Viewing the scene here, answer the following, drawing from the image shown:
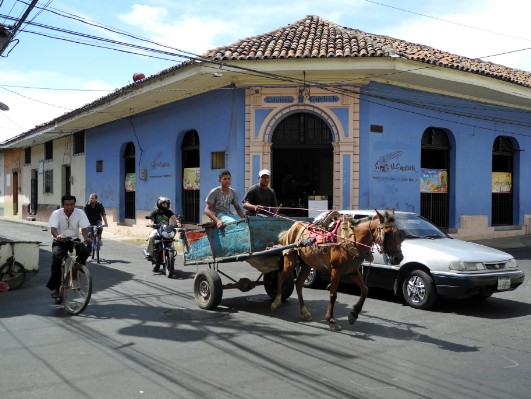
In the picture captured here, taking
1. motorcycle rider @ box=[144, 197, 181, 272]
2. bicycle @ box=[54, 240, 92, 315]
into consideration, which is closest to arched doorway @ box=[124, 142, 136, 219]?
motorcycle rider @ box=[144, 197, 181, 272]

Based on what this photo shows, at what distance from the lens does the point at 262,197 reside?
27.7 ft

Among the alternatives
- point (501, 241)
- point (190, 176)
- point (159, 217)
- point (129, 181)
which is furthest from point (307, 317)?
point (129, 181)

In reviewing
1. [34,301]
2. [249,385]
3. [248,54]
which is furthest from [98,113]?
[249,385]

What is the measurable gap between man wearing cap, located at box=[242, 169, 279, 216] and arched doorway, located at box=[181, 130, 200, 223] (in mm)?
8606

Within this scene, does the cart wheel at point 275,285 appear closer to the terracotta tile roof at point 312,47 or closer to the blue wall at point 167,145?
the blue wall at point 167,145

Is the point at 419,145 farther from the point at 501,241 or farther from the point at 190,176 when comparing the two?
the point at 190,176

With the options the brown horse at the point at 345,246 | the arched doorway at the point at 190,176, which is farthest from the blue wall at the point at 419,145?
the brown horse at the point at 345,246

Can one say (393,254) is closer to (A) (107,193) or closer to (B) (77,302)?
(B) (77,302)

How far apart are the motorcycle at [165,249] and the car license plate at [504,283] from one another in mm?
6365

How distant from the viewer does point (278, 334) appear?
20.8 ft

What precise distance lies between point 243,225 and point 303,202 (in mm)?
8563

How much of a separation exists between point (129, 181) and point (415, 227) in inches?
584

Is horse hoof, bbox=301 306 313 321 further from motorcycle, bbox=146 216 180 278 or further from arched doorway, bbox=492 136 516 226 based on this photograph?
arched doorway, bbox=492 136 516 226

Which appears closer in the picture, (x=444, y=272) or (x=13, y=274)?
(x=444, y=272)
